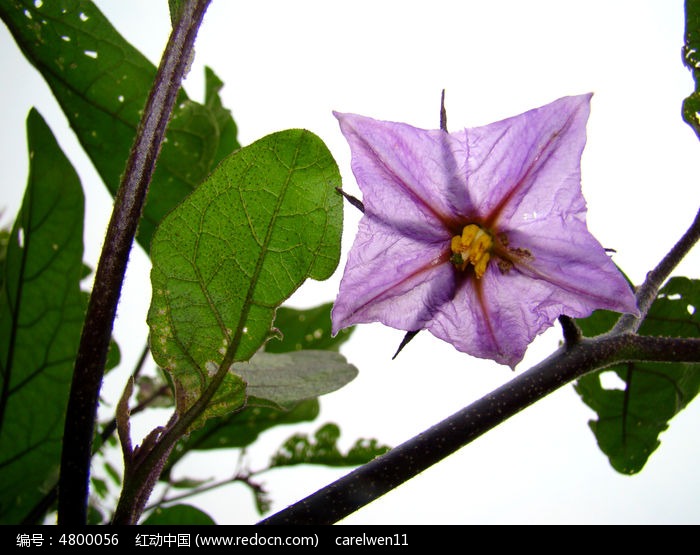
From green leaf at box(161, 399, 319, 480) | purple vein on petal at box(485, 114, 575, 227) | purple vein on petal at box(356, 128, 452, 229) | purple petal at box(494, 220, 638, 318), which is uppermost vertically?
green leaf at box(161, 399, 319, 480)

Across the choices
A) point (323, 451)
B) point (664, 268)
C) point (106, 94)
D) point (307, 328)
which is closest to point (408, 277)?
point (664, 268)

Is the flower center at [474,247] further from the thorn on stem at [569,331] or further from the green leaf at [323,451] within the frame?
the green leaf at [323,451]

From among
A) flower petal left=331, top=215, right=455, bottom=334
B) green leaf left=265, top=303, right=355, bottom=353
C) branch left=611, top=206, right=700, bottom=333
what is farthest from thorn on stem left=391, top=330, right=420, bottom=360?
green leaf left=265, top=303, right=355, bottom=353

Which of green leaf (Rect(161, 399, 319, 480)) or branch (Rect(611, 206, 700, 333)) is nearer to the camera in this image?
branch (Rect(611, 206, 700, 333))

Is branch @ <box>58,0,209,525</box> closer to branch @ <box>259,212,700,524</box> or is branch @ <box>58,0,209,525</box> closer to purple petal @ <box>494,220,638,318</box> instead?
branch @ <box>259,212,700,524</box>

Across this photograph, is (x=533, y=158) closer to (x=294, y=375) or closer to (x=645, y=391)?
(x=294, y=375)
